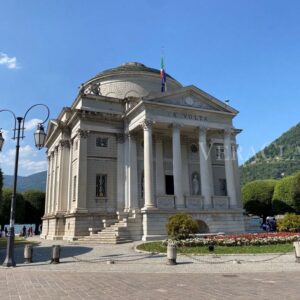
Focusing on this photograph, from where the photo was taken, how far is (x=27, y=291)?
30.8ft

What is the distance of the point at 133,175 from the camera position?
3241cm

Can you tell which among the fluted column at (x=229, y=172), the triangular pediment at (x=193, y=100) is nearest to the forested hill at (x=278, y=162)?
the fluted column at (x=229, y=172)

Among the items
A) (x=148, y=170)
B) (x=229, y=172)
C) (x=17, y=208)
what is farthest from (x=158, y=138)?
(x=17, y=208)

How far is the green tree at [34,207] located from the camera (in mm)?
60750

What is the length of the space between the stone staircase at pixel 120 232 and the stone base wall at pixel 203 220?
842mm

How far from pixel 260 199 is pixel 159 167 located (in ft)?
113

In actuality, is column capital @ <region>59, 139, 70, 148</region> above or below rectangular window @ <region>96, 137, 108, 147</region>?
above

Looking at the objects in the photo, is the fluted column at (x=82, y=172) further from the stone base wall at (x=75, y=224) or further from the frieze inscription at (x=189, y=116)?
the frieze inscription at (x=189, y=116)

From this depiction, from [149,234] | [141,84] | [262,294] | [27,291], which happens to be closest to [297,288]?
[262,294]

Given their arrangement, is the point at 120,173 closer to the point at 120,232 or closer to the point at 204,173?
the point at 120,232

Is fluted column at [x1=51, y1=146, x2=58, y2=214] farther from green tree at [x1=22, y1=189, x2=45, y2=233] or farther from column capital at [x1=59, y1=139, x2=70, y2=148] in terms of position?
green tree at [x1=22, y1=189, x2=45, y2=233]

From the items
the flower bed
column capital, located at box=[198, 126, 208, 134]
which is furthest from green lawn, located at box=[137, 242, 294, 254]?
column capital, located at box=[198, 126, 208, 134]

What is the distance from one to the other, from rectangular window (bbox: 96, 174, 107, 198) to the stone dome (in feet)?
33.2

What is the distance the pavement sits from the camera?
8.96 metres
